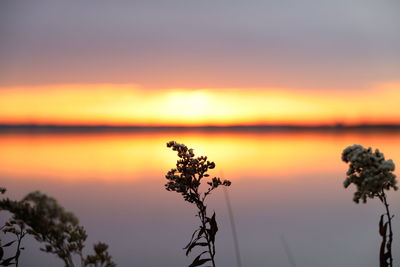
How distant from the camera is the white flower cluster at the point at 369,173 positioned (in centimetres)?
366

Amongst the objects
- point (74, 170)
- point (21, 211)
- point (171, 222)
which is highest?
point (74, 170)

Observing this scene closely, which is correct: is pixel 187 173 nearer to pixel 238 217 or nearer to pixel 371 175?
pixel 371 175

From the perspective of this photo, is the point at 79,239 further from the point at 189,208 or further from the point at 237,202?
the point at 237,202

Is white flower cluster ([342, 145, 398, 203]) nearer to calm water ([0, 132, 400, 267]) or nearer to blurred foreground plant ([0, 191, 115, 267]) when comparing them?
blurred foreground plant ([0, 191, 115, 267])

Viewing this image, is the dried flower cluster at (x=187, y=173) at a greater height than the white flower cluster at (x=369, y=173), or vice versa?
the dried flower cluster at (x=187, y=173)

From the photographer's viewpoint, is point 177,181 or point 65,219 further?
point 177,181

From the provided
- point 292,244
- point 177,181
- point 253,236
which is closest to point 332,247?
point 292,244

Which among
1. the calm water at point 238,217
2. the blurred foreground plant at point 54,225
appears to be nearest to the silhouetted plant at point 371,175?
the blurred foreground plant at point 54,225

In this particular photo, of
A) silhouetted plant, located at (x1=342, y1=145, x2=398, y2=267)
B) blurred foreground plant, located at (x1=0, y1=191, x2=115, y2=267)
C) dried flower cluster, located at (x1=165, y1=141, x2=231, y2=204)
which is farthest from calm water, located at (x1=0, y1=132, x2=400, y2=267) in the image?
blurred foreground plant, located at (x1=0, y1=191, x2=115, y2=267)

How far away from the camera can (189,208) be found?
62.3 ft

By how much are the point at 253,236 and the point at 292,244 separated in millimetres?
1671

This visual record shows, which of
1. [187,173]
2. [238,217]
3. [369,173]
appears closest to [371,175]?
[369,173]

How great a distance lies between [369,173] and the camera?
12.1 ft

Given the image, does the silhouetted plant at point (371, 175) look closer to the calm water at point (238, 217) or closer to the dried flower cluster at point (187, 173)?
the dried flower cluster at point (187, 173)
